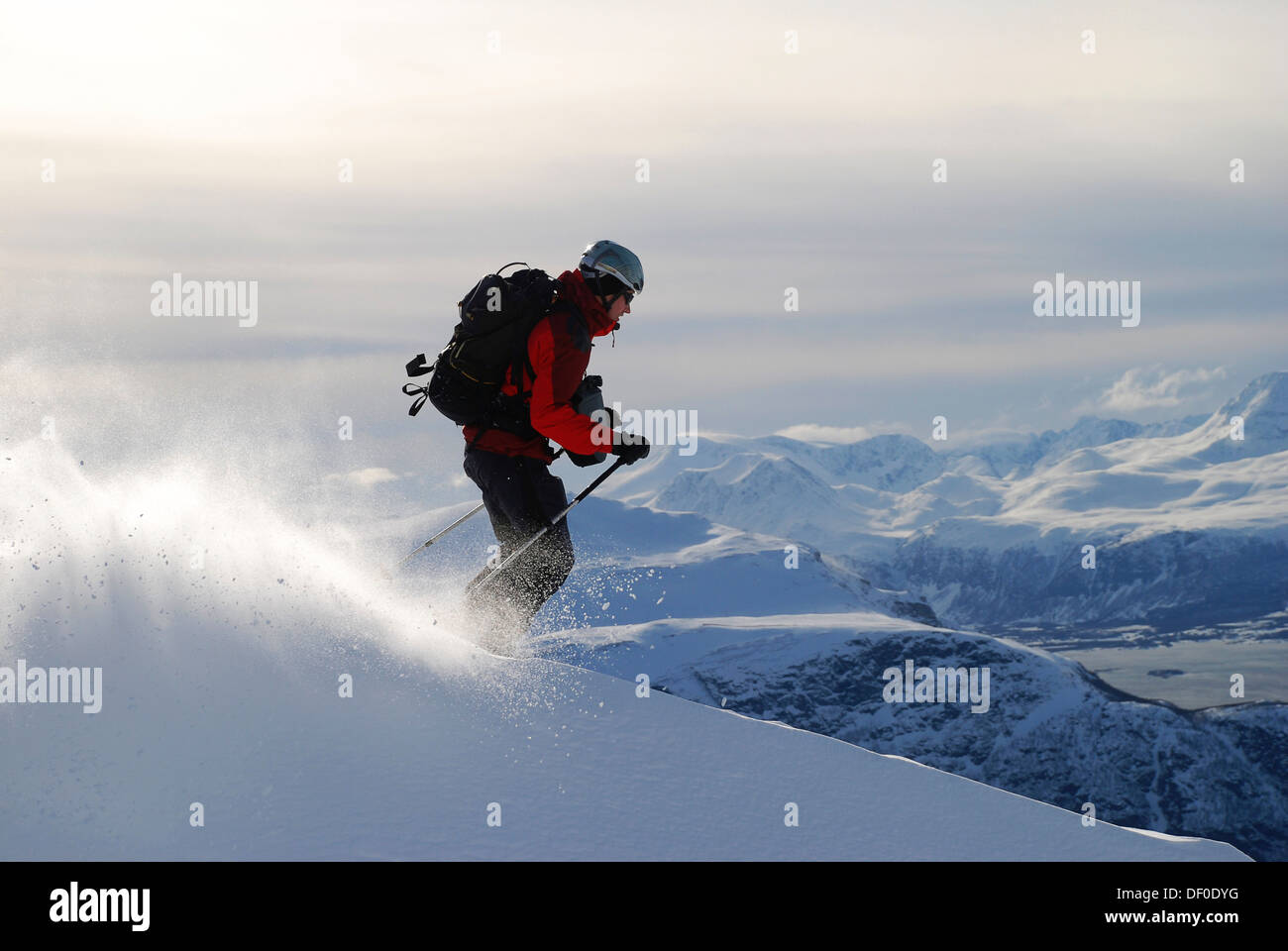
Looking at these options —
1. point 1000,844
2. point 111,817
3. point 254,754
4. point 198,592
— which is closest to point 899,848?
point 1000,844

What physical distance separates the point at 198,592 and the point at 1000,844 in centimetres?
692

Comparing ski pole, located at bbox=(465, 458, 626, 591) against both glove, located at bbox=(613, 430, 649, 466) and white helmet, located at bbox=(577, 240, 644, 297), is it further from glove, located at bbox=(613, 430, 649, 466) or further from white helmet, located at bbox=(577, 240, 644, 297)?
white helmet, located at bbox=(577, 240, 644, 297)

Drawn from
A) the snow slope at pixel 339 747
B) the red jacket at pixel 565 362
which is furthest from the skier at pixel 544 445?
the snow slope at pixel 339 747

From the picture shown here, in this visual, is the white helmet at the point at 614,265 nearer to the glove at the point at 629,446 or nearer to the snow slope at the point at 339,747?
the glove at the point at 629,446

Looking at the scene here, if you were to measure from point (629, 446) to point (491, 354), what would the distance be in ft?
4.89

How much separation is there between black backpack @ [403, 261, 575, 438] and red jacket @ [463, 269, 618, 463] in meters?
0.15

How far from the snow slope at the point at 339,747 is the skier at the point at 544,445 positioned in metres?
0.77

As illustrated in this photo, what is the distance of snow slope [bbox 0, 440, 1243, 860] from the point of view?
24.3 feet

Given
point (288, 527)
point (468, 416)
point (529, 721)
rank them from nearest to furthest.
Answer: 1. point (529, 721)
2. point (468, 416)
3. point (288, 527)

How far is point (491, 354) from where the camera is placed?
33.8 feet

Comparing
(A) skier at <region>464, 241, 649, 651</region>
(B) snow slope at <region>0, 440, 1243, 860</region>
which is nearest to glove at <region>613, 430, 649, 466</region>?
(A) skier at <region>464, 241, 649, 651</region>

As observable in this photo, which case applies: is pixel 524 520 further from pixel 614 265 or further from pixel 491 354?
pixel 614 265
